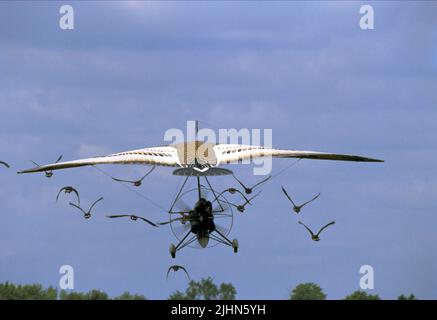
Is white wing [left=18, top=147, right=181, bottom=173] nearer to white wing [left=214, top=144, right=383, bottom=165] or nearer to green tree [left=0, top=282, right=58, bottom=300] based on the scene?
white wing [left=214, top=144, right=383, bottom=165]

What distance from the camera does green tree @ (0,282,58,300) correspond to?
331 ft

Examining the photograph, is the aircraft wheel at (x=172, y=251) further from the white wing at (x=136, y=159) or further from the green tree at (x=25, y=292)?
the green tree at (x=25, y=292)

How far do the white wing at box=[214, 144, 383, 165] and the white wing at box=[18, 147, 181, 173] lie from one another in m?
2.24

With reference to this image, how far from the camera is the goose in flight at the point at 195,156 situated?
263ft

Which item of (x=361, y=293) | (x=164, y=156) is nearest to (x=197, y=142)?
(x=164, y=156)

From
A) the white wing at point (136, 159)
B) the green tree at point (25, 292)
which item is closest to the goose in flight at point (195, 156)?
the white wing at point (136, 159)

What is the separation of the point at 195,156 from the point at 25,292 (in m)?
25.4

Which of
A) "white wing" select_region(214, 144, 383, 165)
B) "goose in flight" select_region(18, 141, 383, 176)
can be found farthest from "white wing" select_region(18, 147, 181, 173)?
"white wing" select_region(214, 144, 383, 165)

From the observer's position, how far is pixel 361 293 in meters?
104
